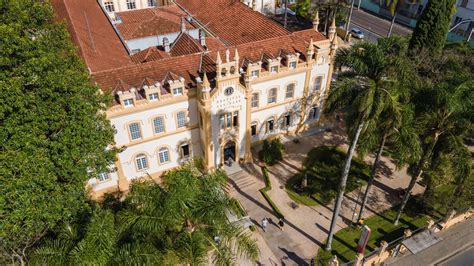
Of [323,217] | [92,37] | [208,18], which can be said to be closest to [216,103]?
[323,217]

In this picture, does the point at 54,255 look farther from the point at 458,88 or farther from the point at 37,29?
the point at 458,88

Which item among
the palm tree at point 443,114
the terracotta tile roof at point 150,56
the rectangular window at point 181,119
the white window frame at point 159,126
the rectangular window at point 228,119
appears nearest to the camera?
the palm tree at point 443,114

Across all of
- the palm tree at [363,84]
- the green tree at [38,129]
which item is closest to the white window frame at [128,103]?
the green tree at [38,129]

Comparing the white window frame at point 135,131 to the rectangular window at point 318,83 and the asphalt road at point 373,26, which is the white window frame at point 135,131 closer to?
the rectangular window at point 318,83

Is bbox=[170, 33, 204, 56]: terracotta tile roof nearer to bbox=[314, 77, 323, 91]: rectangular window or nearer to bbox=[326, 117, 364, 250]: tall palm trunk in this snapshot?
bbox=[314, 77, 323, 91]: rectangular window

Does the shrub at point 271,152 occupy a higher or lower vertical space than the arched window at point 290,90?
lower

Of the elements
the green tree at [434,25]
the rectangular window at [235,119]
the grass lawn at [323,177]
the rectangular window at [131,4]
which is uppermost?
the green tree at [434,25]

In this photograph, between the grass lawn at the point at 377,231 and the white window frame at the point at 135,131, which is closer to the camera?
the grass lawn at the point at 377,231
